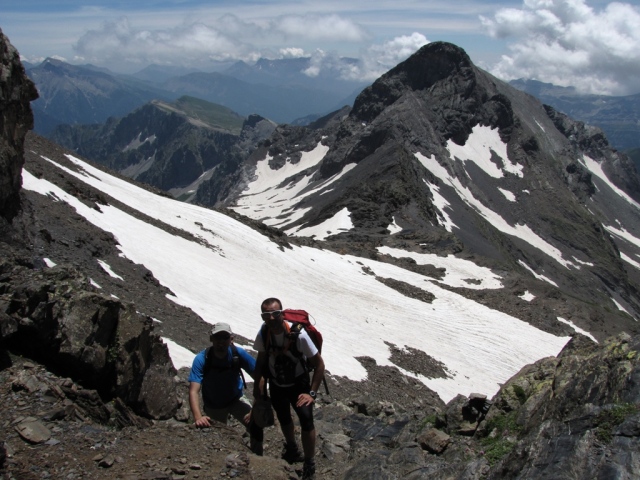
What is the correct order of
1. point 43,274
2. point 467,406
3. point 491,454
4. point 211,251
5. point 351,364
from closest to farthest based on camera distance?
1. point 491,454
2. point 43,274
3. point 467,406
4. point 351,364
5. point 211,251

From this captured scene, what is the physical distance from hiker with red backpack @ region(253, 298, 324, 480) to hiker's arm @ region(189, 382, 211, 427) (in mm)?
1020

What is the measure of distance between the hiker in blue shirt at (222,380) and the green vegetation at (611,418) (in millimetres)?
5810

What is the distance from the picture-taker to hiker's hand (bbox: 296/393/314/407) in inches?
389

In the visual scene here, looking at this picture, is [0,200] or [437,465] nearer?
[437,465]

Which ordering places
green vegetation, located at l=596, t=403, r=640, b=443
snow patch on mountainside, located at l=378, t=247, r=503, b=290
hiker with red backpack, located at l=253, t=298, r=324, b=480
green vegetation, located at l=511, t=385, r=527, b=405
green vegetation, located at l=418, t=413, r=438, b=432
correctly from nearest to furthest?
green vegetation, located at l=596, t=403, r=640, b=443
hiker with red backpack, located at l=253, t=298, r=324, b=480
green vegetation, located at l=511, t=385, r=527, b=405
green vegetation, located at l=418, t=413, r=438, b=432
snow patch on mountainside, located at l=378, t=247, r=503, b=290

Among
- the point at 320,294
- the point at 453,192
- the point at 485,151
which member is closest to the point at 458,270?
the point at 320,294

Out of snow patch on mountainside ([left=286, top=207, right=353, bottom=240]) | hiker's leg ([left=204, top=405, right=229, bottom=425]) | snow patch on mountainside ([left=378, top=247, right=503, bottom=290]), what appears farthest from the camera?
snow patch on mountainside ([left=286, top=207, right=353, bottom=240])

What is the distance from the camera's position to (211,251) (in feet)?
132

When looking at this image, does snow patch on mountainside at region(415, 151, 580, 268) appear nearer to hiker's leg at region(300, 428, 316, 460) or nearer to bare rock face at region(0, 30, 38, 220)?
bare rock face at region(0, 30, 38, 220)

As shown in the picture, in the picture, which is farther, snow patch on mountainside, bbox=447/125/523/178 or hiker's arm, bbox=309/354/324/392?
snow patch on mountainside, bbox=447/125/523/178

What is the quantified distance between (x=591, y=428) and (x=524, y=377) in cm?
584

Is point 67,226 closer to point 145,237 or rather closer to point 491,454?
point 145,237

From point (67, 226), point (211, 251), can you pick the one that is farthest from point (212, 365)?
point (211, 251)

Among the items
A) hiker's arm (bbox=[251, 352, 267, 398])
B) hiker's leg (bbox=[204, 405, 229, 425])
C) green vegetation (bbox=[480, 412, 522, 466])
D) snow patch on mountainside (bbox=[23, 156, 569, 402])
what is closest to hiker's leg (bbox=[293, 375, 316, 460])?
hiker's arm (bbox=[251, 352, 267, 398])
